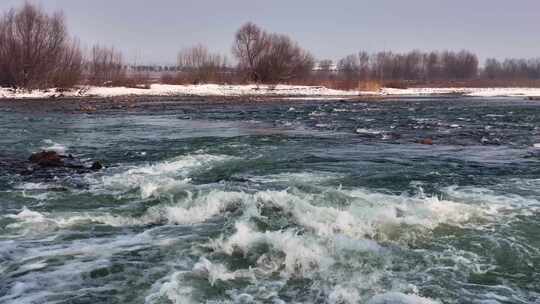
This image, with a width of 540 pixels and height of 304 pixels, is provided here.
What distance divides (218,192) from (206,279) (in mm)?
3785

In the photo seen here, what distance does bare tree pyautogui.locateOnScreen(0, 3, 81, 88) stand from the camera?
50.8 meters

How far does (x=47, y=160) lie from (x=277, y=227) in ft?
26.9

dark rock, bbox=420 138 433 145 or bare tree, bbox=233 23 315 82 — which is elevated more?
bare tree, bbox=233 23 315 82

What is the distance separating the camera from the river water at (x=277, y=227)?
596 centimetres

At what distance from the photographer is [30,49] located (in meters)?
51.4

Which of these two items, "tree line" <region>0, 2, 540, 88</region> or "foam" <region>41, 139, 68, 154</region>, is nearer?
"foam" <region>41, 139, 68, 154</region>

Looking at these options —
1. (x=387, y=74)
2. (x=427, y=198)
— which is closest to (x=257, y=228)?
(x=427, y=198)

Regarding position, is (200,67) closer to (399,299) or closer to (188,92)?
(188,92)

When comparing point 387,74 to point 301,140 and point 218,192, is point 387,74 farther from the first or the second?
point 218,192

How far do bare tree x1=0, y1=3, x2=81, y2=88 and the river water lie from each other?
38.8 meters

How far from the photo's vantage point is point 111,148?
17.2 meters

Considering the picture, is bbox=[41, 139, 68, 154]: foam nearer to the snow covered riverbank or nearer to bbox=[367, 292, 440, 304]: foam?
bbox=[367, 292, 440, 304]: foam

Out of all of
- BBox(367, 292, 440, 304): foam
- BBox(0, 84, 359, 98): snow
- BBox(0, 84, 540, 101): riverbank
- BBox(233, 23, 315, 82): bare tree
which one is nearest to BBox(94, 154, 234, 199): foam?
BBox(367, 292, 440, 304): foam

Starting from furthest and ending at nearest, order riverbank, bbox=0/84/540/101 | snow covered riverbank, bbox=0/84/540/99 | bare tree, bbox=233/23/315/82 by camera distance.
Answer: bare tree, bbox=233/23/315/82 → snow covered riverbank, bbox=0/84/540/99 → riverbank, bbox=0/84/540/101
